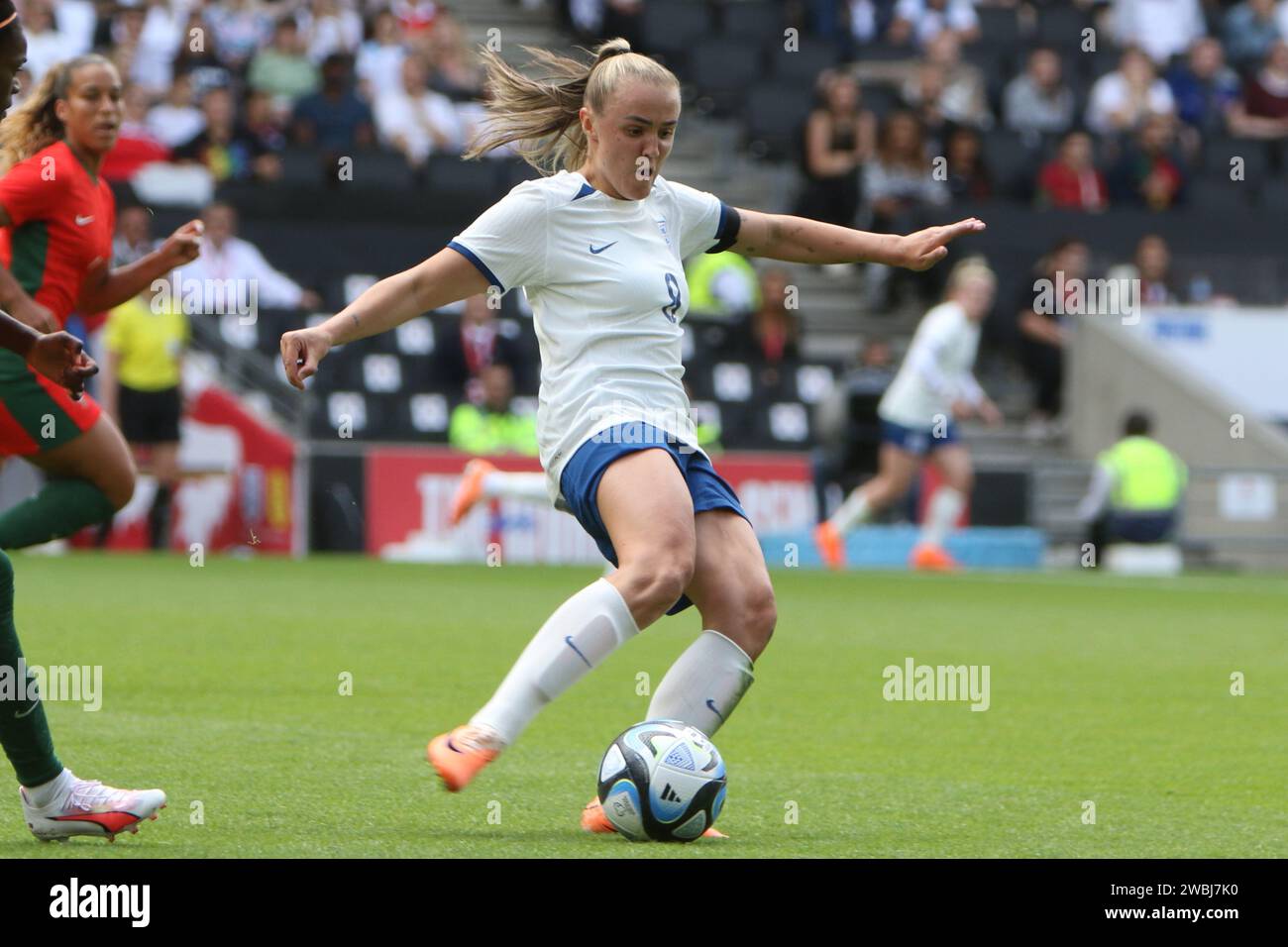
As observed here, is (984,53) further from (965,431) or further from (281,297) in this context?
(281,297)

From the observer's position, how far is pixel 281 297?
739 inches

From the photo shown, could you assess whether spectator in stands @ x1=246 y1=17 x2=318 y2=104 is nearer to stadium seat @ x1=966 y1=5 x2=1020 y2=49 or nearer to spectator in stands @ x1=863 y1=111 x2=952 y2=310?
spectator in stands @ x1=863 y1=111 x2=952 y2=310

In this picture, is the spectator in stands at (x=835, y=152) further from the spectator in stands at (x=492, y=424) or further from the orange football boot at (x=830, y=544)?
the orange football boot at (x=830, y=544)

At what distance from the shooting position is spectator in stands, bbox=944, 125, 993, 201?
2130 centimetres

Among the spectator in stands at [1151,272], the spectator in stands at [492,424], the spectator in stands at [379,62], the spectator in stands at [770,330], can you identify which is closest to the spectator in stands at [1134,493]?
the spectator in stands at [1151,272]

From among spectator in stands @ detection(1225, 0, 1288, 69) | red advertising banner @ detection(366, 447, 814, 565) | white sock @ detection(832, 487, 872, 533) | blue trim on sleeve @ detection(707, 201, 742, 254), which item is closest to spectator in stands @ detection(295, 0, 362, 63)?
red advertising banner @ detection(366, 447, 814, 565)

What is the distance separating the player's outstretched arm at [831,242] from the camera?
20.1ft

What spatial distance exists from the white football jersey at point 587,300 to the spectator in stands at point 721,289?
1432 centimetres

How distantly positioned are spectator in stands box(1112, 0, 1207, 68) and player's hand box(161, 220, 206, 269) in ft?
62.1

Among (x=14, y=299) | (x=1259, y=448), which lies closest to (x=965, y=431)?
(x=1259, y=448)

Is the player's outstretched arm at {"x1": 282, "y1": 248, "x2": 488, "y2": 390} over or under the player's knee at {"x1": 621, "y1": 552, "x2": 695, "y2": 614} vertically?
over

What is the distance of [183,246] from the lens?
738 centimetres

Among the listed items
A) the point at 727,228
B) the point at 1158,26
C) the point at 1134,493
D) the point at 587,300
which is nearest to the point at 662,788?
the point at 587,300

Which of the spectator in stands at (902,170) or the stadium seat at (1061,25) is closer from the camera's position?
the spectator in stands at (902,170)
